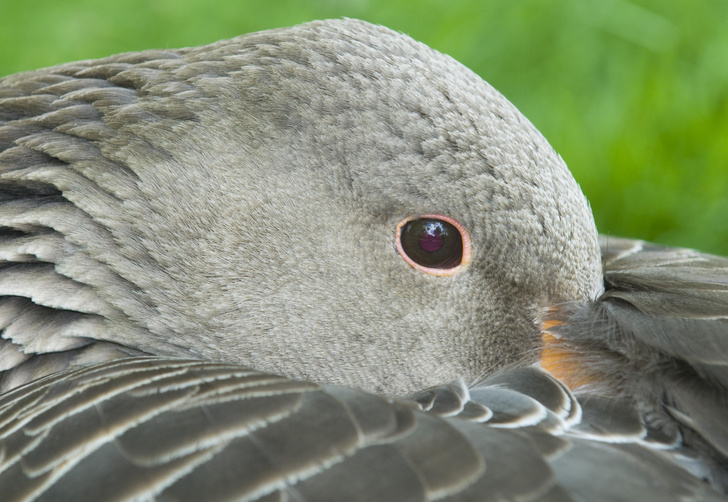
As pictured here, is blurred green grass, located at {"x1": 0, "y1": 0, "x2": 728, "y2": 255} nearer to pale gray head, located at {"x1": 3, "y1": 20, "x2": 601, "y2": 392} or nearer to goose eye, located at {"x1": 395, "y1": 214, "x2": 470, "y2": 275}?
pale gray head, located at {"x1": 3, "y1": 20, "x2": 601, "y2": 392}

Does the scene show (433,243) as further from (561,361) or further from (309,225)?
(561,361)

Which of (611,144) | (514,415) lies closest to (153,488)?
(514,415)

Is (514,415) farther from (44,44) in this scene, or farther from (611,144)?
(44,44)

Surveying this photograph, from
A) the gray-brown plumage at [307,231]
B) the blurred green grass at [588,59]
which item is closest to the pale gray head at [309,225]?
the gray-brown plumage at [307,231]

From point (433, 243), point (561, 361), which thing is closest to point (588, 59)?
point (433, 243)

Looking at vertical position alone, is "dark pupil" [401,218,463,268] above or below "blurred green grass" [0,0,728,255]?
below

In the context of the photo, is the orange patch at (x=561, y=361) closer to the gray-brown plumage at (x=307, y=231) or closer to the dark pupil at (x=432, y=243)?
the gray-brown plumage at (x=307, y=231)

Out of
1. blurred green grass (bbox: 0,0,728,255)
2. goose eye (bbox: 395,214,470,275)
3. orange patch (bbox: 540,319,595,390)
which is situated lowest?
orange patch (bbox: 540,319,595,390)

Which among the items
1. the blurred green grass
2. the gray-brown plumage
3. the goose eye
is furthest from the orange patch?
the blurred green grass
